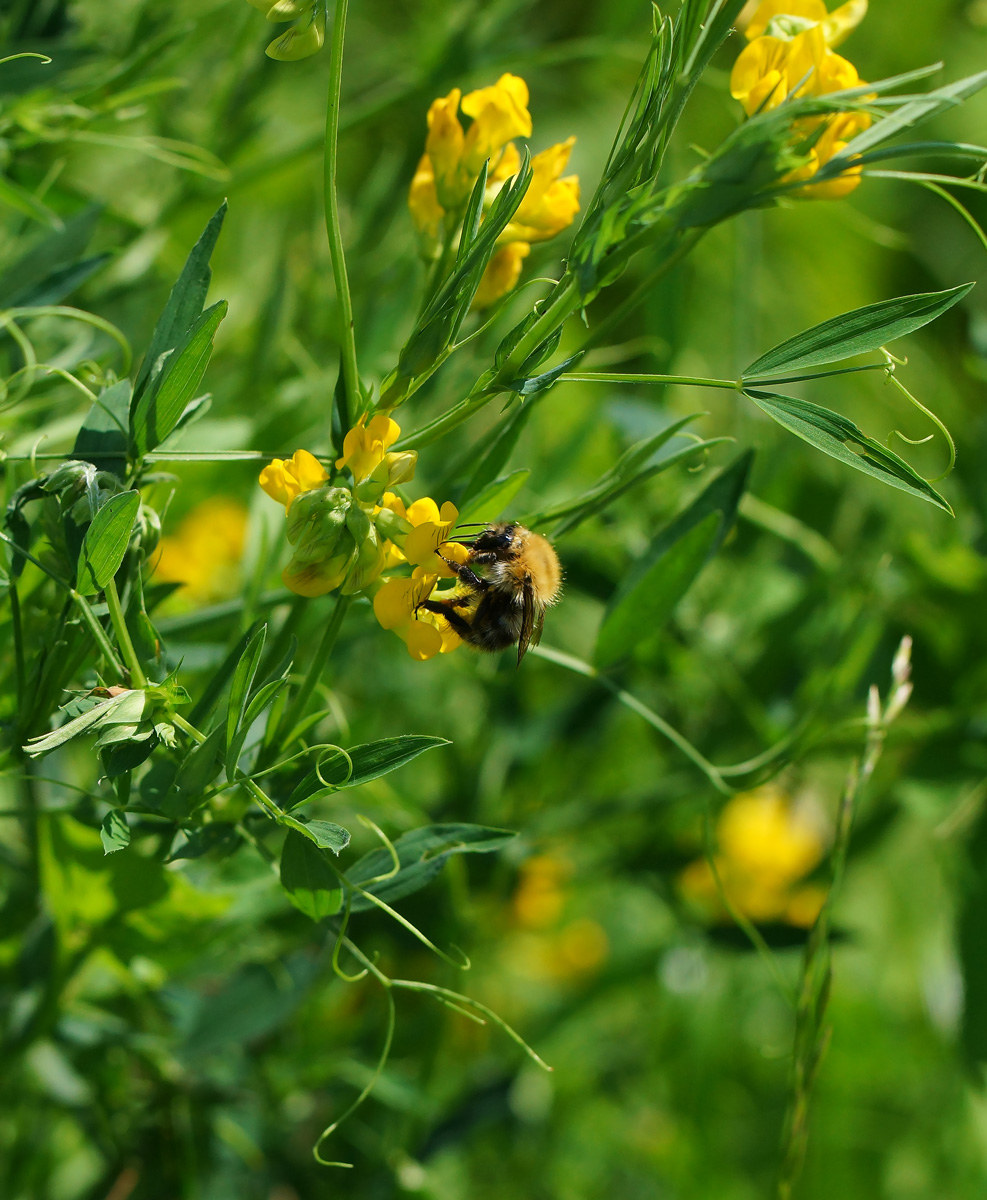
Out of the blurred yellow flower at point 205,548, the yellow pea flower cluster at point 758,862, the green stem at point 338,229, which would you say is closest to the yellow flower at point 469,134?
the green stem at point 338,229

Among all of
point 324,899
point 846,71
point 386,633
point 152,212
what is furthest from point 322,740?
point 152,212

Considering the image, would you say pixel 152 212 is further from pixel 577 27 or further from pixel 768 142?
pixel 577 27

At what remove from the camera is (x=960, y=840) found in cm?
102

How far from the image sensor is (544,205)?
1.80 ft

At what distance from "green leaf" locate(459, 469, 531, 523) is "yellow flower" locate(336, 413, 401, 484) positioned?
0.33ft

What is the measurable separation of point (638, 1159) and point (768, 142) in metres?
1.34

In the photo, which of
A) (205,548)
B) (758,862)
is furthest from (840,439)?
(758,862)

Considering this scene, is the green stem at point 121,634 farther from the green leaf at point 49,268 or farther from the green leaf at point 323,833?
the green leaf at point 49,268

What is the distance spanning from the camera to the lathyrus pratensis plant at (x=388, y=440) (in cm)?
44

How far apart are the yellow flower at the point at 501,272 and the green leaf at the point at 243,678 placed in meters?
0.22

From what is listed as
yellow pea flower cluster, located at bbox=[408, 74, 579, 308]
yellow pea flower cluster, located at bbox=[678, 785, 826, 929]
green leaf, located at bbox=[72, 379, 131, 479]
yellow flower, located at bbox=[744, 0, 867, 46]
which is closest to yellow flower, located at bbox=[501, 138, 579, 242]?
yellow pea flower cluster, located at bbox=[408, 74, 579, 308]

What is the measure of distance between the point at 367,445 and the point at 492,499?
0.12m

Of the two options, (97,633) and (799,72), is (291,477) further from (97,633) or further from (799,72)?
(799,72)

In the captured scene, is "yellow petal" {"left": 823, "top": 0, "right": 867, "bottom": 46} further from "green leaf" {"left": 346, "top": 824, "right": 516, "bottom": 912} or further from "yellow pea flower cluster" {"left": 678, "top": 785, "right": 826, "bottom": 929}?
"yellow pea flower cluster" {"left": 678, "top": 785, "right": 826, "bottom": 929}
